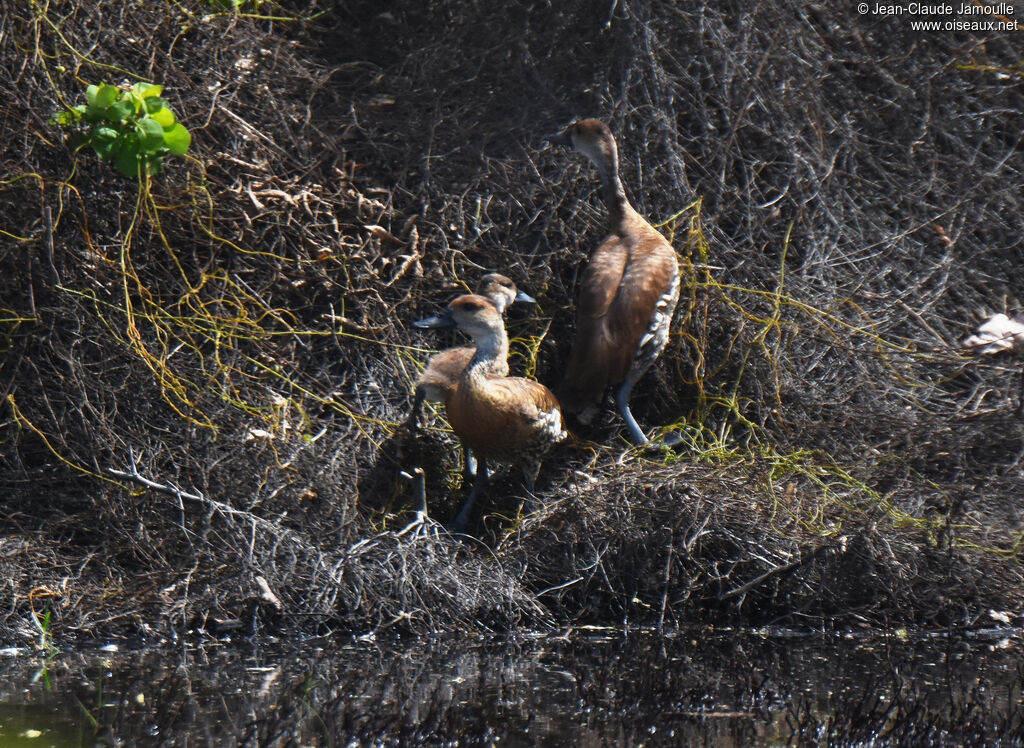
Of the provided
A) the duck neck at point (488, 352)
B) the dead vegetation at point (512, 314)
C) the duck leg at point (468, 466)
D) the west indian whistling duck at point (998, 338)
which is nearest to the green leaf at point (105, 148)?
the dead vegetation at point (512, 314)

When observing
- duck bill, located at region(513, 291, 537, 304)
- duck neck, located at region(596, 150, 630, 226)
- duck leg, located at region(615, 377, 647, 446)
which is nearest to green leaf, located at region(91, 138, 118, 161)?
duck bill, located at region(513, 291, 537, 304)

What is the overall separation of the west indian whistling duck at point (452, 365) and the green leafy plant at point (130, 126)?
1645mm

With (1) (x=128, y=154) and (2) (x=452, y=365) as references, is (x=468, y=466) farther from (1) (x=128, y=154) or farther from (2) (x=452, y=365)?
(1) (x=128, y=154)

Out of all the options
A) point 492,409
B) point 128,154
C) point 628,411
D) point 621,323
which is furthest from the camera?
point 628,411

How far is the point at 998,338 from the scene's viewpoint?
24.4 feet

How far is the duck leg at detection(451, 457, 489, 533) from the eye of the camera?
247 inches

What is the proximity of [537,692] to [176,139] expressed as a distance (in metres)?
3.28

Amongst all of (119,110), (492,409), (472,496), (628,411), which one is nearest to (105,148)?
(119,110)

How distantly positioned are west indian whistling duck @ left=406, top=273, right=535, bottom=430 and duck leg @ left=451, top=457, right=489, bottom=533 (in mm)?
377

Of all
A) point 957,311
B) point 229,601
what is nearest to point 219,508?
point 229,601

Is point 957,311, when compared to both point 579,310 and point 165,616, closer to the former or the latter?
point 579,310

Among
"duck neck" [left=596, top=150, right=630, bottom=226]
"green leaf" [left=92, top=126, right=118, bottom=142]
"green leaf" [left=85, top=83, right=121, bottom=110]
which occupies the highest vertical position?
"green leaf" [left=85, top=83, right=121, bottom=110]

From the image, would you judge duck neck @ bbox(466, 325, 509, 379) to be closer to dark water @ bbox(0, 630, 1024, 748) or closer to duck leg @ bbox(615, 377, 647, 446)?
duck leg @ bbox(615, 377, 647, 446)

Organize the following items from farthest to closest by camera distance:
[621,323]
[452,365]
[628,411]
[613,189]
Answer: [613,189] → [628,411] → [621,323] → [452,365]
